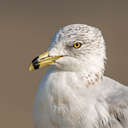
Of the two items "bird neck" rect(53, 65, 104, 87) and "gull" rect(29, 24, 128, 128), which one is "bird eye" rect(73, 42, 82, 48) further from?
"bird neck" rect(53, 65, 104, 87)

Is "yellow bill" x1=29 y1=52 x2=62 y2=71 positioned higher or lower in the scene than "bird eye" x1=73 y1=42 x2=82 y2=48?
lower

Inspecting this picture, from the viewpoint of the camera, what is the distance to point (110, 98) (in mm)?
2607

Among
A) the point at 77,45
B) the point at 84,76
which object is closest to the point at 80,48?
the point at 77,45

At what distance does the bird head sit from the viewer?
2592mm

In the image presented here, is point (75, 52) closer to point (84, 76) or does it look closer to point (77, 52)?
point (77, 52)

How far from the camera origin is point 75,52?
2.62 meters

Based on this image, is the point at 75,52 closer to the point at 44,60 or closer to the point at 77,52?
the point at 77,52

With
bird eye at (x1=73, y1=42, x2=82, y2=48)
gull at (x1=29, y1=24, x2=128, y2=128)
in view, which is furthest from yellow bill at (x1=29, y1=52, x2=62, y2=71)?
bird eye at (x1=73, y1=42, x2=82, y2=48)

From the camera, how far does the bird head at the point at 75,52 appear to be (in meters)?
2.59

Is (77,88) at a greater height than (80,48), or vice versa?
(80,48)

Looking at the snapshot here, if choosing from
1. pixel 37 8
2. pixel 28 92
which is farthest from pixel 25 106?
pixel 37 8

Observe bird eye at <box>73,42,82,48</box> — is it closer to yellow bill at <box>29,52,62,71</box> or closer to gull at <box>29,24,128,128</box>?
gull at <box>29,24,128,128</box>

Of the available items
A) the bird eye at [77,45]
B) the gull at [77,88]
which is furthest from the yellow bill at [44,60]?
the bird eye at [77,45]

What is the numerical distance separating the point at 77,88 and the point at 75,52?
0.64 feet
